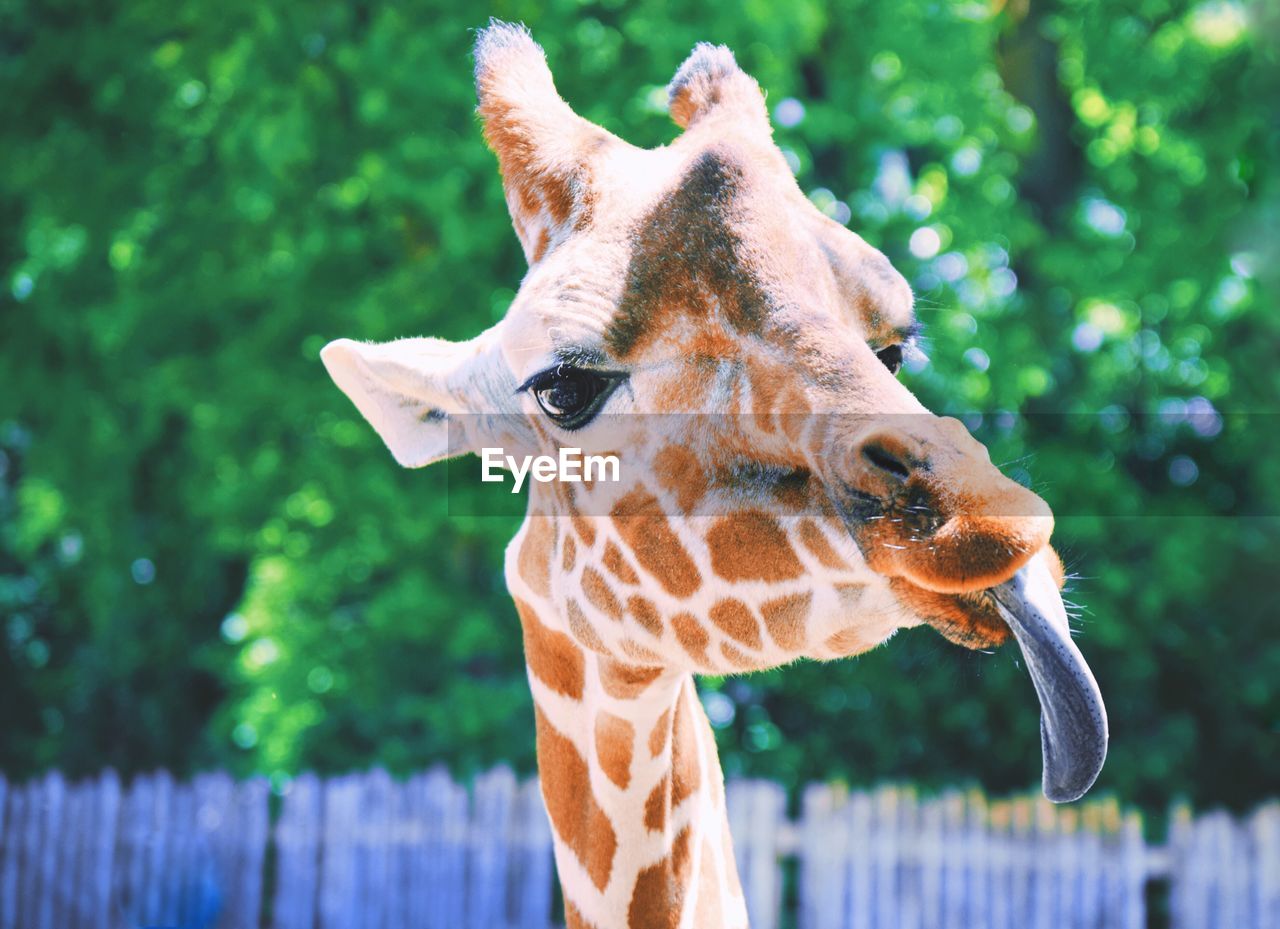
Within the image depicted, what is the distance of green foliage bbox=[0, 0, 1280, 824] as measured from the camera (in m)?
8.59

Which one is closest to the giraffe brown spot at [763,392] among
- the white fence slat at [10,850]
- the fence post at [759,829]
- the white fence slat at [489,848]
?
the fence post at [759,829]

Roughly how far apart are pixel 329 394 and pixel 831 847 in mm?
4900

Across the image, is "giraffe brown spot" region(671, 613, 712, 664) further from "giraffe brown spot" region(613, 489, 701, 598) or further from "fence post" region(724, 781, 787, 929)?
"fence post" region(724, 781, 787, 929)

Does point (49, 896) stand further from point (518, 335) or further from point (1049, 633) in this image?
point (1049, 633)

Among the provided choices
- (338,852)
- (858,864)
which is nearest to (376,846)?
(338,852)

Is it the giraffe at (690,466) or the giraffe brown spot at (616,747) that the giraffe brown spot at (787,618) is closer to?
the giraffe at (690,466)

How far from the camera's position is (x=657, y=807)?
218 cm

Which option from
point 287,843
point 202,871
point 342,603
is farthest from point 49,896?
point 342,603

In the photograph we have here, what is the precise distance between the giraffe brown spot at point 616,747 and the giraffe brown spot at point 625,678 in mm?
49

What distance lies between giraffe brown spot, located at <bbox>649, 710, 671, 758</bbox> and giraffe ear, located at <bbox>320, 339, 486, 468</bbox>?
0.63m

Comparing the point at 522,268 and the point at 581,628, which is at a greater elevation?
the point at 522,268

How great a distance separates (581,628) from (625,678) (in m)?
0.12

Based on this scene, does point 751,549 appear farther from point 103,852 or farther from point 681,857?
point 103,852

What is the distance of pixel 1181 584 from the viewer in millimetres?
9422
